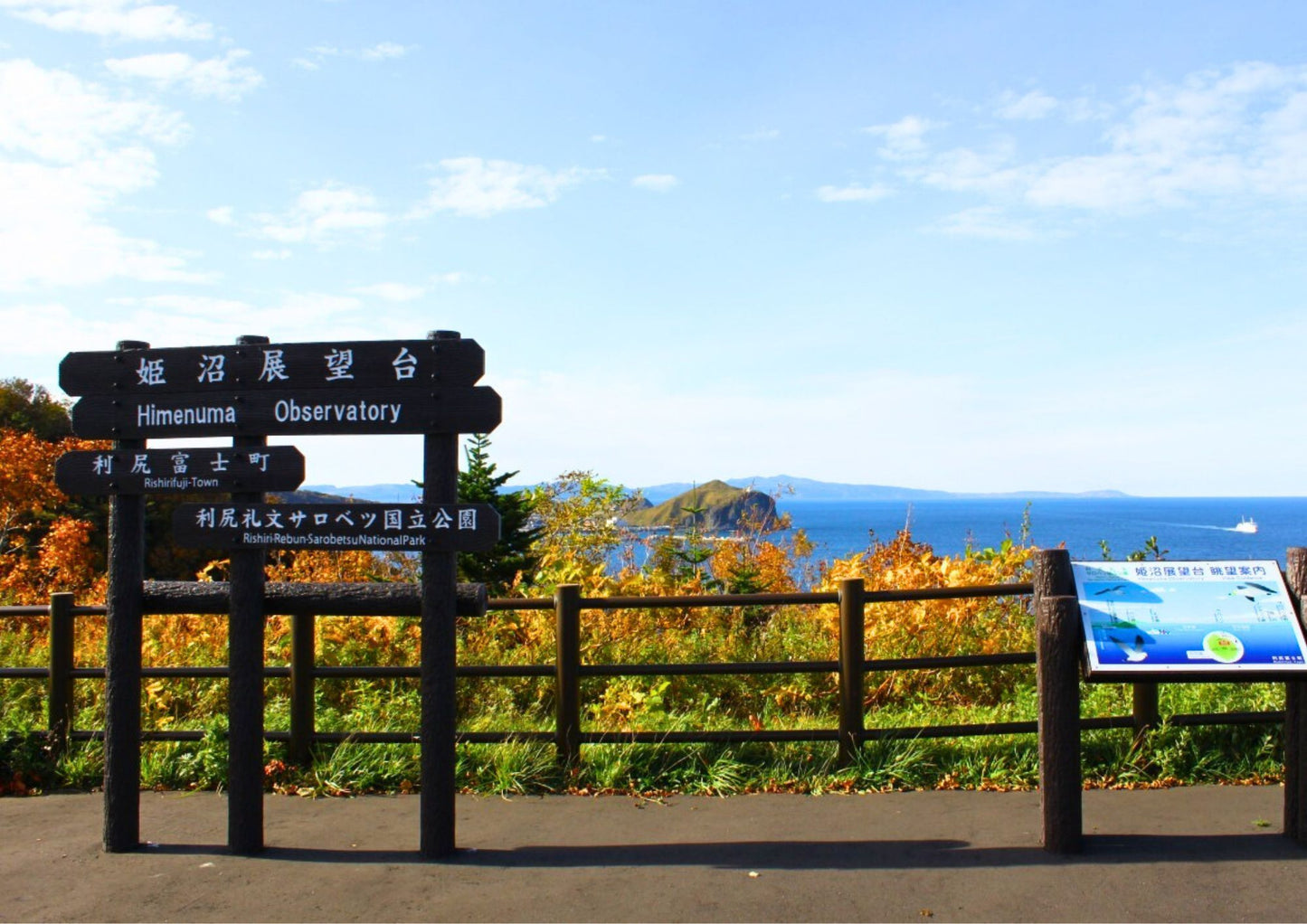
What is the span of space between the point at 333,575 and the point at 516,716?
514cm

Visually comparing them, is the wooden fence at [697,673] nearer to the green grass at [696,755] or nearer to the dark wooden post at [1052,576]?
the green grass at [696,755]

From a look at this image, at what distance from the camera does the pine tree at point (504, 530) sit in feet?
46.4

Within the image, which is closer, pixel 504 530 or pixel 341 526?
pixel 341 526

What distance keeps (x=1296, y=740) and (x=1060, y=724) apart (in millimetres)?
1193

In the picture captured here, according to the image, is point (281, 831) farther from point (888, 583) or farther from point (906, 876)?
point (888, 583)

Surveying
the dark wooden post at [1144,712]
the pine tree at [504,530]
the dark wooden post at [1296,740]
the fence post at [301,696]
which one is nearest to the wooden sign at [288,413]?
the fence post at [301,696]

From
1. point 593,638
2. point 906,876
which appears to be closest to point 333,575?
point 593,638

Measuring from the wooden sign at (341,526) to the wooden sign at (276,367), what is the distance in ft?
2.06

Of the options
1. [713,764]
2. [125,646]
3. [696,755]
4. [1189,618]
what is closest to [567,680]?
[696,755]

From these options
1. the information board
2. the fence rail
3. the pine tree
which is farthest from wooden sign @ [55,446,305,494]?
the pine tree

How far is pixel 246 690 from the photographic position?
210 inches

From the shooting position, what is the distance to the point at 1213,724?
21.0 ft

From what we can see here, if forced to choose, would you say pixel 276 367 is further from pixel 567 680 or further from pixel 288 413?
pixel 567 680

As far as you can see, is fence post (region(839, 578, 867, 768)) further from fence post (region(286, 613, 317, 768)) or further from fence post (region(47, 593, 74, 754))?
fence post (region(47, 593, 74, 754))
